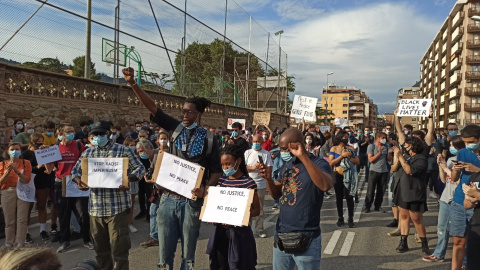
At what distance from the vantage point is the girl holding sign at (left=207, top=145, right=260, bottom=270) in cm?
334

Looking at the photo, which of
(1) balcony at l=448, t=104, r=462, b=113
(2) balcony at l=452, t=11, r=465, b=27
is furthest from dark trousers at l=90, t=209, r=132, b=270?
(2) balcony at l=452, t=11, r=465, b=27

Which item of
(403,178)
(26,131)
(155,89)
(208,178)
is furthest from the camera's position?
(155,89)

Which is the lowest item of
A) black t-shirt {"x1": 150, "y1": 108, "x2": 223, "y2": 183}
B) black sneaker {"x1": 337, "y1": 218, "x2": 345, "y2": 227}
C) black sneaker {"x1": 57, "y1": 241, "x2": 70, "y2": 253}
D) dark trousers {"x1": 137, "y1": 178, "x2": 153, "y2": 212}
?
black sneaker {"x1": 57, "y1": 241, "x2": 70, "y2": 253}

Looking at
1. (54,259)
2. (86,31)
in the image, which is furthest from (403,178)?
(86,31)

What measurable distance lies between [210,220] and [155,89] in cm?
1320

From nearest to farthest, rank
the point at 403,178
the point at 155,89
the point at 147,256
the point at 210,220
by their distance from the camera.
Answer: the point at 210,220 → the point at 147,256 → the point at 403,178 → the point at 155,89

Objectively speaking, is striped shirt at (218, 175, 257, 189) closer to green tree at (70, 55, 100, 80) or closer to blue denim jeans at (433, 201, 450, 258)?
blue denim jeans at (433, 201, 450, 258)

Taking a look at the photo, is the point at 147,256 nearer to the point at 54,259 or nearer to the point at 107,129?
the point at 107,129

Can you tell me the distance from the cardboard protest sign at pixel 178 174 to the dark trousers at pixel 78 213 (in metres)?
2.85

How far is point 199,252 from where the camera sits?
18.4 feet

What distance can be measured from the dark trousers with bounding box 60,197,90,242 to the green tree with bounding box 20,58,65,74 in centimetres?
558

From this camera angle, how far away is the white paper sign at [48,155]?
5.76m

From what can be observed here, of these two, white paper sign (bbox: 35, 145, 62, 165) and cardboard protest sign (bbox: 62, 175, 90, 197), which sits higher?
white paper sign (bbox: 35, 145, 62, 165)

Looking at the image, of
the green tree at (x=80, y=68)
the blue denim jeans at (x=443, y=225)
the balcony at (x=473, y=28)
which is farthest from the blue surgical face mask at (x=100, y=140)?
the balcony at (x=473, y=28)
